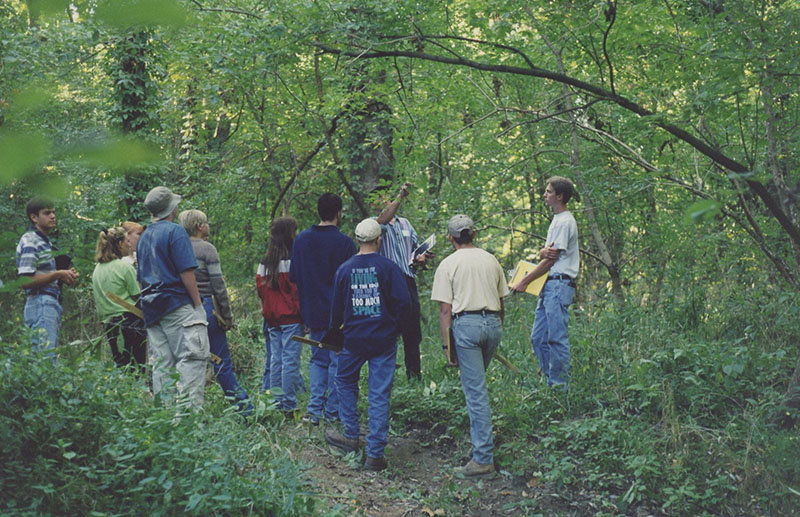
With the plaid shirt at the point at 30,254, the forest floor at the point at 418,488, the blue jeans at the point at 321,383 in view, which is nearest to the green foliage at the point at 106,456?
the forest floor at the point at 418,488

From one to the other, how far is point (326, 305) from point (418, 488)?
74.2 inches

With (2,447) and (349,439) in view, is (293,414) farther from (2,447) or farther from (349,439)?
(2,447)

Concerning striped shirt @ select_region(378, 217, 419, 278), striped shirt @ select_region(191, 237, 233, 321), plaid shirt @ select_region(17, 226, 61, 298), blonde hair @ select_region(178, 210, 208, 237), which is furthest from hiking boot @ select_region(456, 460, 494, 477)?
plaid shirt @ select_region(17, 226, 61, 298)

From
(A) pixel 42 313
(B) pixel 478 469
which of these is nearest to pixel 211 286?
(A) pixel 42 313

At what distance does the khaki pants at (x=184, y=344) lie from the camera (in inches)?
217

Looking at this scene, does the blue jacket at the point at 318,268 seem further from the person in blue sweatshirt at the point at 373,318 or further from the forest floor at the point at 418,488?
the forest floor at the point at 418,488

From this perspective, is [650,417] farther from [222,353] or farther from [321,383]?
[222,353]

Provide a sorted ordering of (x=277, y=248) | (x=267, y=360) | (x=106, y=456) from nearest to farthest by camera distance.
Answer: (x=106, y=456)
(x=277, y=248)
(x=267, y=360)

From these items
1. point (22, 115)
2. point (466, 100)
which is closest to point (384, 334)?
point (22, 115)

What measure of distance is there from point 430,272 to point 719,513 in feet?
29.6

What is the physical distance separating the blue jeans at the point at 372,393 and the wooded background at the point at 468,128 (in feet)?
7.07

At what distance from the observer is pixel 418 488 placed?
540 centimetres

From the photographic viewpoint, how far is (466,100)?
428 inches

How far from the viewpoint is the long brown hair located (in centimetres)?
681
